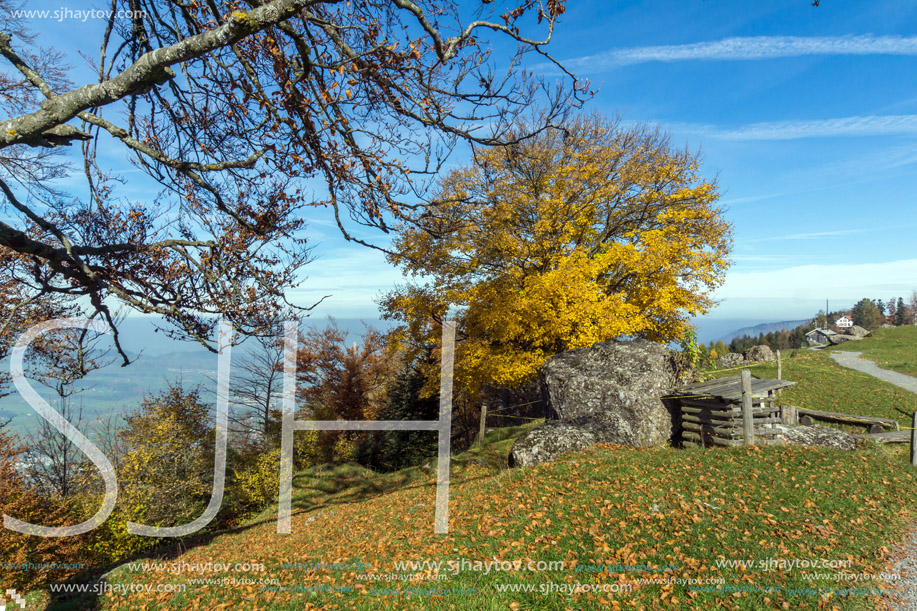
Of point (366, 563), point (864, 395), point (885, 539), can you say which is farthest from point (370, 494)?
point (864, 395)

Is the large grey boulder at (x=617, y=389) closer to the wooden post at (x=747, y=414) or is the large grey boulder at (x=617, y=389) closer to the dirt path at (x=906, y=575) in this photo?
the wooden post at (x=747, y=414)

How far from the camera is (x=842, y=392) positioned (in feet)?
72.0

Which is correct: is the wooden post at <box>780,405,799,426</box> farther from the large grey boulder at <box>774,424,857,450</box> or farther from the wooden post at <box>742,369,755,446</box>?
the wooden post at <box>742,369,755,446</box>

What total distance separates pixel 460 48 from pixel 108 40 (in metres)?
3.86

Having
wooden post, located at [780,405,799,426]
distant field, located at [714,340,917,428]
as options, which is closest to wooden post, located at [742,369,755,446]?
wooden post, located at [780,405,799,426]

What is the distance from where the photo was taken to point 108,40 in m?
4.52

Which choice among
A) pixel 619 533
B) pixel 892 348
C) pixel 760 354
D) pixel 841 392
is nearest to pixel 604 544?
pixel 619 533

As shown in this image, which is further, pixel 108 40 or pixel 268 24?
pixel 108 40

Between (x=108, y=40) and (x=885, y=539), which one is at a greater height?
(x=108, y=40)

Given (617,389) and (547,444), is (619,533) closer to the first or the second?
(547,444)

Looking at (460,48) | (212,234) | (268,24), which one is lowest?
(212,234)

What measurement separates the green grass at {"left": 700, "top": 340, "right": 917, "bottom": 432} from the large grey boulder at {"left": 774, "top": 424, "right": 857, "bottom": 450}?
5349mm

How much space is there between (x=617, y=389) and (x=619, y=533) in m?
6.63

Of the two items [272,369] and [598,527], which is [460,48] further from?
[272,369]
